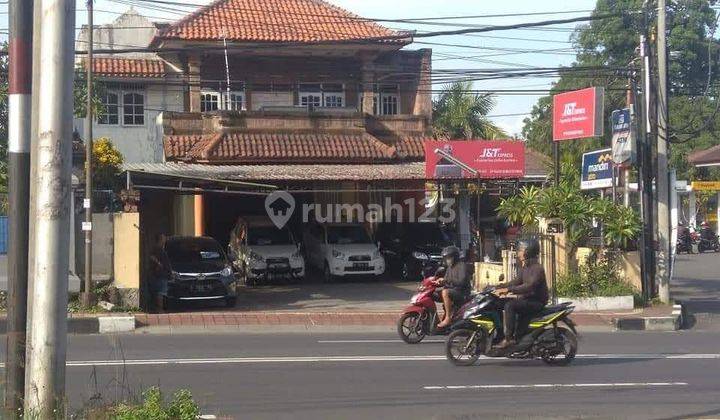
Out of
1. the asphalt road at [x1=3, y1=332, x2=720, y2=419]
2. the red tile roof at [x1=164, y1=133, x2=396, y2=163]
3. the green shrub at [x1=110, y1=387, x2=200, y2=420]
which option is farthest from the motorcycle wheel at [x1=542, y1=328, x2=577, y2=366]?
the red tile roof at [x1=164, y1=133, x2=396, y2=163]

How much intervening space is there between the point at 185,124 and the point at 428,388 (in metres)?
20.2

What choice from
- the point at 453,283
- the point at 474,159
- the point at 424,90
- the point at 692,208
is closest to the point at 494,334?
the point at 453,283

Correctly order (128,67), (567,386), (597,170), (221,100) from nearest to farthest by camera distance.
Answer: (567,386), (597,170), (221,100), (128,67)

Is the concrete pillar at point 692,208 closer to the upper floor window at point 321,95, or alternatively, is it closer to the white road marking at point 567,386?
the upper floor window at point 321,95

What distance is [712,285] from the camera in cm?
2734

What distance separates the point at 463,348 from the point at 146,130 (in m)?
23.9

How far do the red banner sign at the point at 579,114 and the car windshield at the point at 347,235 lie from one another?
6.74 metres

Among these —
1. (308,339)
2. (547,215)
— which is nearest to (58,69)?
A: (308,339)

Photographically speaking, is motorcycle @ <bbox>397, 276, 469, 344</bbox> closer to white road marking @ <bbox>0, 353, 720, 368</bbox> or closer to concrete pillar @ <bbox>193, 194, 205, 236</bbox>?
white road marking @ <bbox>0, 353, 720, 368</bbox>

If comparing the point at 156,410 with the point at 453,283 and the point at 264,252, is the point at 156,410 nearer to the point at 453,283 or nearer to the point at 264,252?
the point at 453,283

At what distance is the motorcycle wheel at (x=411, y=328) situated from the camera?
15.3m

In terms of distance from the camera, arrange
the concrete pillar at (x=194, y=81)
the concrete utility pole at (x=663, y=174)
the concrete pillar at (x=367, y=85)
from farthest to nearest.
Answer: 1. the concrete pillar at (x=367, y=85)
2. the concrete pillar at (x=194, y=81)
3. the concrete utility pole at (x=663, y=174)

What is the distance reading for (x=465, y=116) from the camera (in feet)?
131

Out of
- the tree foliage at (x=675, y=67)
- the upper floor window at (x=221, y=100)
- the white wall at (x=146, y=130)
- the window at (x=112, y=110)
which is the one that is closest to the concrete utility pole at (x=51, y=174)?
the upper floor window at (x=221, y=100)
